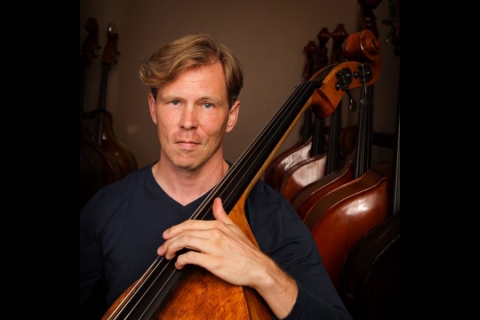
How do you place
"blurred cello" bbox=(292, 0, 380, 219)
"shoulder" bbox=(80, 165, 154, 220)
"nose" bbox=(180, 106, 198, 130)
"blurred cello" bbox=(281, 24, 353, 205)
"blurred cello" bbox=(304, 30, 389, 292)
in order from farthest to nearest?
"blurred cello" bbox=(281, 24, 353, 205), "blurred cello" bbox=(292, 0, 380, 219), "blurred cello" bbox=(304, 30, 389, 292), "shoulder" bbox=(80, 165, 154, 220), "nose" bbox=(180, 106, 198, 130)

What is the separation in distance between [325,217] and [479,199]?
62 centimetres

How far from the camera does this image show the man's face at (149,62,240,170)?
0.67 m

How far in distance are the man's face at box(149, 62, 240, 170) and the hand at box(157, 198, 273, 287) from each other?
0.72 feet

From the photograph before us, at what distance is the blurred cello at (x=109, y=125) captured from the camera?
1.42 meters

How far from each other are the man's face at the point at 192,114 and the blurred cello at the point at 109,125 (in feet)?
2.63

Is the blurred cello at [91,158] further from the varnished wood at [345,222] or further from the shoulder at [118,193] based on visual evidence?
the varnished wood at [345,222]

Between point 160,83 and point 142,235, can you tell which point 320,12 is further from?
point 142,235

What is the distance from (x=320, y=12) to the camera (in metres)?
1.75

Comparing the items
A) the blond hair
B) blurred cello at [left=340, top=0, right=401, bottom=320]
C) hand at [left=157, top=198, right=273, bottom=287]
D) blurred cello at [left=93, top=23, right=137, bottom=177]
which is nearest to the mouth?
the blond hair

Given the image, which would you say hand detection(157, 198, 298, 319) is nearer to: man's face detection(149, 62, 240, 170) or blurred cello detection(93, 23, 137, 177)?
man's face detection(149, 62, 240, 170)

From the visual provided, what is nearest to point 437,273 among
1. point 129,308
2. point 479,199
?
point 479,199

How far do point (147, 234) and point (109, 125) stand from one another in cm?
107

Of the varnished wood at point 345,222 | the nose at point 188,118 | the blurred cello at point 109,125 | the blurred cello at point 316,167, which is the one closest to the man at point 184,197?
the nose at point 188,118

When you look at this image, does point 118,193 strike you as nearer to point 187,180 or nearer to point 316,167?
point 187,180
